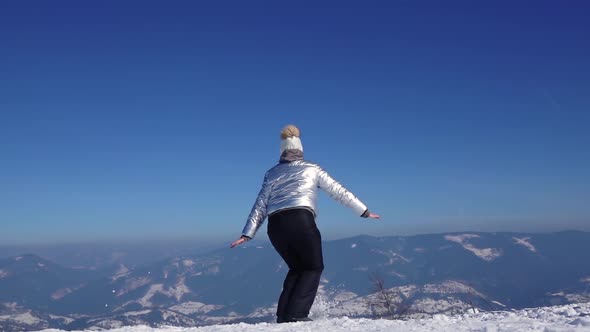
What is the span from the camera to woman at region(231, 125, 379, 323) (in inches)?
219

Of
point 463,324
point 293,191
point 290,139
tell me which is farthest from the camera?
point 290,139

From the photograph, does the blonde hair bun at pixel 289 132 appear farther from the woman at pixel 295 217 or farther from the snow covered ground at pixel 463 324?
the snow covered ground at pixel 463 324

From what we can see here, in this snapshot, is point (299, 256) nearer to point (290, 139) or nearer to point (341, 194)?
point (341, 194)

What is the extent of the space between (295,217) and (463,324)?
2.22m

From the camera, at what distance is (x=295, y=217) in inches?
223

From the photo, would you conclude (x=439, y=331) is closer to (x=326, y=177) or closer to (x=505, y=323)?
(x=505, y=323)

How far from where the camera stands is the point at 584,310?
4.69 m

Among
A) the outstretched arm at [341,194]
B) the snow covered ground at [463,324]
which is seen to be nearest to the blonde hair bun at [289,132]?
the outstretched arm at [341,194]

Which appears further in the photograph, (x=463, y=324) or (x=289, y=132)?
(x=289, y=132)

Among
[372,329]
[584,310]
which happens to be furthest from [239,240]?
[584,310]

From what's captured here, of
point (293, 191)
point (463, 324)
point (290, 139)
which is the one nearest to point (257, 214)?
point (293, 191)

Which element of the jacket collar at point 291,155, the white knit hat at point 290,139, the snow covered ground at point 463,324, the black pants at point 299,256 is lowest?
the snow covered ground at point 463,324

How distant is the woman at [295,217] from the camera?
5555 millimetres

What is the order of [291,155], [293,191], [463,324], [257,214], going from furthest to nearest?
[291,155]
[257,214]
[293,191]
[463,324]
